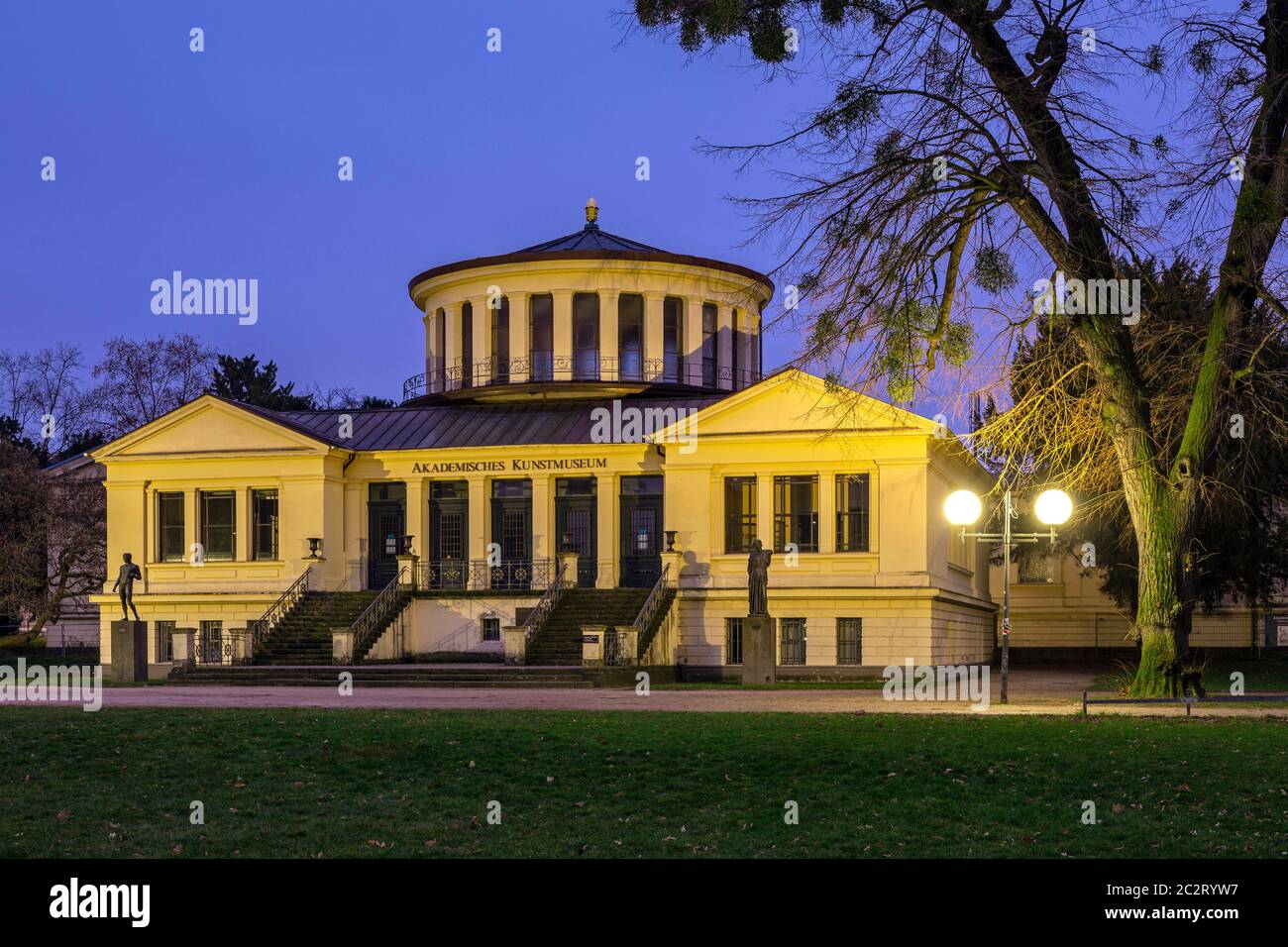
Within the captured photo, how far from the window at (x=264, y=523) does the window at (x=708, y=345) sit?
1324 cm

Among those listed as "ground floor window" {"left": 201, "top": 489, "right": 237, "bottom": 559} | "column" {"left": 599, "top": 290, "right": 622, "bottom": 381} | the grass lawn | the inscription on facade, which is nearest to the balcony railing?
"column" {"left": 599, "top": 290, "right": 622, "bottom": 381}

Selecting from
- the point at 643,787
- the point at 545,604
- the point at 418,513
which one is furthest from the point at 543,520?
the point at 643,787

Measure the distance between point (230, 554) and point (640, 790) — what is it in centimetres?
2986

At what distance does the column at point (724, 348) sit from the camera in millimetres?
48281

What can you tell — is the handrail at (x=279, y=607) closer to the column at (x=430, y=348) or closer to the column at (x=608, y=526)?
the column at (x=608, y=526)

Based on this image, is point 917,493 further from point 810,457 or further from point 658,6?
point 658,6

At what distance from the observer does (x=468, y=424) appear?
148 feet

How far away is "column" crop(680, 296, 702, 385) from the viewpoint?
155 feet

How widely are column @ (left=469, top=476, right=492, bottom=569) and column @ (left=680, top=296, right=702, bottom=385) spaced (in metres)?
7.72

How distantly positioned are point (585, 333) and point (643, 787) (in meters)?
31.3

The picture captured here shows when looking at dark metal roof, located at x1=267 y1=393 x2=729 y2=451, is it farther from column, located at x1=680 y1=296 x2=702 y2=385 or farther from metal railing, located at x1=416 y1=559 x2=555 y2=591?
metal railing, located at x1=416 y1=559 x2=555 y2=591

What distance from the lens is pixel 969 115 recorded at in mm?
22859

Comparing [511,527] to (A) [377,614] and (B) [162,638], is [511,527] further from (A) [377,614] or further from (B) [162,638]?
(B) [162,638]
